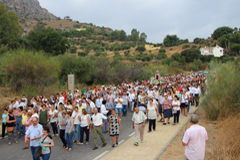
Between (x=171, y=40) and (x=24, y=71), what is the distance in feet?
321

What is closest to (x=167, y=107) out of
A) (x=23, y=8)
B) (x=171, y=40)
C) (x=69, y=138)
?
(x=69, y=138)

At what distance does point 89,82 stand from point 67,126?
2244 cm

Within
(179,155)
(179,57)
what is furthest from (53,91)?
(179,57)

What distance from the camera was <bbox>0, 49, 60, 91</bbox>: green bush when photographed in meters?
17.2

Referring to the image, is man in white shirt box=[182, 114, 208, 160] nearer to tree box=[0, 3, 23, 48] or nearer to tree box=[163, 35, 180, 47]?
tree box=[0, 3, 23, 48]

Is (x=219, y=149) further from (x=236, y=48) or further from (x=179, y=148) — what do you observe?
(x=236, y=48)

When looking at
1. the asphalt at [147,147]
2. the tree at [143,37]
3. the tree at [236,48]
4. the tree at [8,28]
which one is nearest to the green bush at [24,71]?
the asphalt at [147,147]

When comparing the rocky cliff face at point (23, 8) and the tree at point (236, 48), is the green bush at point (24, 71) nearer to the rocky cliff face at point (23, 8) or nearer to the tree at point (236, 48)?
the tree at point (236, 48)

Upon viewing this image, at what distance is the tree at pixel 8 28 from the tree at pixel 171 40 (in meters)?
80.7

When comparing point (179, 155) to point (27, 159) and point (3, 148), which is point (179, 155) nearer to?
point (27, 159)

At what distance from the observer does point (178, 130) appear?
9922mm

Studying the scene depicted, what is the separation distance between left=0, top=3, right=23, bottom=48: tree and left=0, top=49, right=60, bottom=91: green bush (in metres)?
15.9

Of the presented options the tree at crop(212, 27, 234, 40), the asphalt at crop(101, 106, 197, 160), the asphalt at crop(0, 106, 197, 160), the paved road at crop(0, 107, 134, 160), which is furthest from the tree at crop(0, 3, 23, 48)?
the tree at crop(212, 27, 234, 40)

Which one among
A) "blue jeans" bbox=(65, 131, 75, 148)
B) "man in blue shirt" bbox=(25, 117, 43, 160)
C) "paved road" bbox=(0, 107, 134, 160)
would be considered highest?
"man in blue shirt" bbox=(25, 117, 43, 160)
